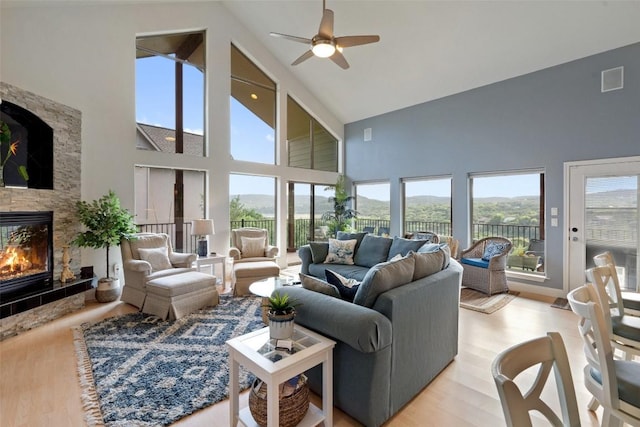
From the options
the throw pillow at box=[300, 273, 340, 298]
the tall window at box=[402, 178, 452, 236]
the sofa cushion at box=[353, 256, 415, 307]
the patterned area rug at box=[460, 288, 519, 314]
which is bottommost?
the patterned area rug at box=[460, 288, 519, 314]

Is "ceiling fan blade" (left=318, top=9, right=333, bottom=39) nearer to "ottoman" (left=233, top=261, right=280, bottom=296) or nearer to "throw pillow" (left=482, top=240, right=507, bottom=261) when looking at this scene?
"ottoman" (left=233, top=261, right=280, bottom=296)

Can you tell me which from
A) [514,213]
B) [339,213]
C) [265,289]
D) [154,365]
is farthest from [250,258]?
[514,213]

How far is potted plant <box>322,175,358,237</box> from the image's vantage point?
7312 mm

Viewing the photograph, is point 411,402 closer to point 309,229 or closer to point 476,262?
point 476,262

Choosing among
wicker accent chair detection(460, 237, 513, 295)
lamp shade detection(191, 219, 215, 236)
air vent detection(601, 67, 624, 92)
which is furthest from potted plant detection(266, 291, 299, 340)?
air vent detection(601, 67, 624, 92)

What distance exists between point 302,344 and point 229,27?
5.90m

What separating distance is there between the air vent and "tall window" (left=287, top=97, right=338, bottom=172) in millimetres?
5074

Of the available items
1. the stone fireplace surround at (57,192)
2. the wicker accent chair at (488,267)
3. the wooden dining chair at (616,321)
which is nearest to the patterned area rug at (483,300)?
the wicker accent chair at (488,267)

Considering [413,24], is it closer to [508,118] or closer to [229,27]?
[508,118]

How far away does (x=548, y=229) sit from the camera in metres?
4.69

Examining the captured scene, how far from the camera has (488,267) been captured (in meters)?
4.61

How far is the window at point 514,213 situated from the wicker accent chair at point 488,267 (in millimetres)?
437

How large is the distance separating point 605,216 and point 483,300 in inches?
80.3

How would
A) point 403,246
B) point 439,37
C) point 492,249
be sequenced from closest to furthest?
point 403,246
point 439,37
point 492,249
